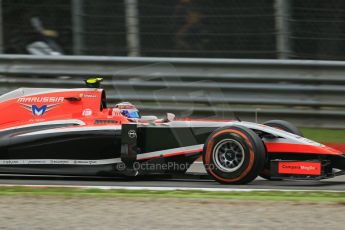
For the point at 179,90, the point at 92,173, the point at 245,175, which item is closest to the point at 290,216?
the point at 245,175

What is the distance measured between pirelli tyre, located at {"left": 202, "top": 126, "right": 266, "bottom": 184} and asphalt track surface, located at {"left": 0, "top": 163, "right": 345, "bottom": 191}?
0.11 m

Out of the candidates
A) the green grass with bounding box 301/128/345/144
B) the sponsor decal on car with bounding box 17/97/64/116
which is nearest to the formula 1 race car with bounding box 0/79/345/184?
the sponsor decal on car with bounding box 17/97/64/116

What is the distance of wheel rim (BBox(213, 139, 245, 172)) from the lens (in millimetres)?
6923

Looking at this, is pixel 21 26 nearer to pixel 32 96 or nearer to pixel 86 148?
pixel 32 96

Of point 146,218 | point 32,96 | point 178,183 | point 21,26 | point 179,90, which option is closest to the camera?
point 146,218

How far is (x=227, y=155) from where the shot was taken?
6980 mm

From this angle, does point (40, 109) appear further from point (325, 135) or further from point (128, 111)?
point (325, 135)

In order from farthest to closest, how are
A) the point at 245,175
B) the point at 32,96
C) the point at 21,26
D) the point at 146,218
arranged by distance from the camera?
the point at 21,26 → the point at 32,96 → the point at 245,175 → the point at 146,218

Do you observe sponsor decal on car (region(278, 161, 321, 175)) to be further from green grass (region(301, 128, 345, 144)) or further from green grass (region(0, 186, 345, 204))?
green grass (region(301, 128, 345, 144))

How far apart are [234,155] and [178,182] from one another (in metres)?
0.77

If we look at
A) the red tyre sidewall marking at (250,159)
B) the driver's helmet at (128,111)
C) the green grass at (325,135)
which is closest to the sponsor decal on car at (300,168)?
the red tyre sidewall marking at (250,159)

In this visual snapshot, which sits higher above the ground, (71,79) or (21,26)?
(21,26)

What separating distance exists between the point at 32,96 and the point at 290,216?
3.57 m

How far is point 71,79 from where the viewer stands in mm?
10852
